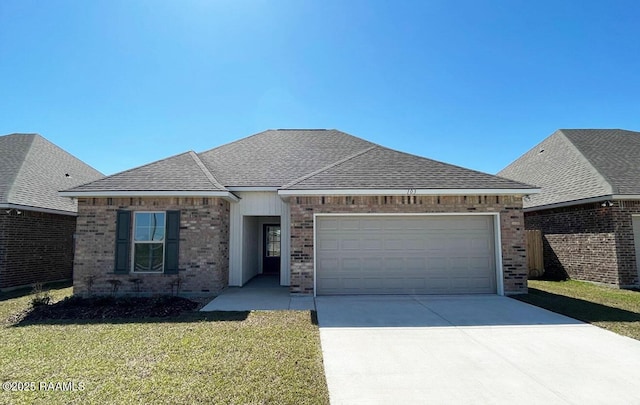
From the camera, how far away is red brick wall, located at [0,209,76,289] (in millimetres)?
10320

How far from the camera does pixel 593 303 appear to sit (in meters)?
7.93

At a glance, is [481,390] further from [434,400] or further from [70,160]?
[70,160]

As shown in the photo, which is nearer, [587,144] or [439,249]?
[439,249]

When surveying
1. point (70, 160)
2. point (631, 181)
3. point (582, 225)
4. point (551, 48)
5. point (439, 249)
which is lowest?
point (439, 249)

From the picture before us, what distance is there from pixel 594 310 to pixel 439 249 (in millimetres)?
3496

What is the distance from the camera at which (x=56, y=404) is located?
3.38m

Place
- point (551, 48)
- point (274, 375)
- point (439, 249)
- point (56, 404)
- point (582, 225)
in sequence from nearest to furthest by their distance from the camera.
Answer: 1. point (56, 404)
2. point (274, 375)
3. point (439, 249)
4. point (551, 48)
5. point (582, 225)

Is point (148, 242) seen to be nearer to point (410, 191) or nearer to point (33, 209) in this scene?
point (33, 209)

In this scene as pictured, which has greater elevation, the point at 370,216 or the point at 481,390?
the point at 370,216

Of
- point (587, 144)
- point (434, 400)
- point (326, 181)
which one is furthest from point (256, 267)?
point (587, 144)

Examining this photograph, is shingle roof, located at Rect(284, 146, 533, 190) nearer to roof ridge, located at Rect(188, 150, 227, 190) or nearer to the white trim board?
the white trim board

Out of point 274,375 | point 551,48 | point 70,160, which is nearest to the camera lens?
point 274,375

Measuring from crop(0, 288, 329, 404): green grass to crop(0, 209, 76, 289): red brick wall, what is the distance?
503 centimetres

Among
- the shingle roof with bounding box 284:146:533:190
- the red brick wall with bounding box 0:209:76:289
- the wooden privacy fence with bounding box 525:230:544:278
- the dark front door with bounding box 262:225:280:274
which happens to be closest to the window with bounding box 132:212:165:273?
the shingle roof with bounding box 284:146:533:190
